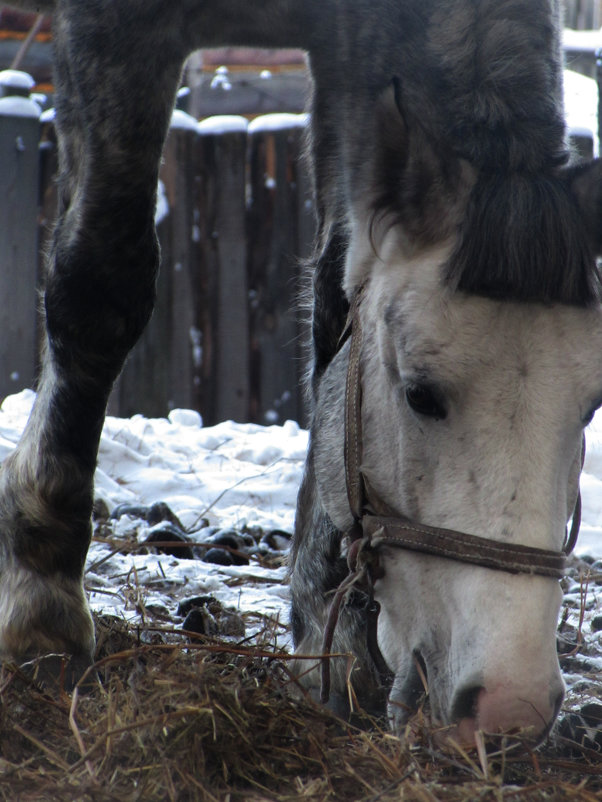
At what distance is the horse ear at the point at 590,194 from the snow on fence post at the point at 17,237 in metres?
5.41

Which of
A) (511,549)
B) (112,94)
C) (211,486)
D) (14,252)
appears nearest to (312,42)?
(112,94)

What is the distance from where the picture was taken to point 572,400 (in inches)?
82.7

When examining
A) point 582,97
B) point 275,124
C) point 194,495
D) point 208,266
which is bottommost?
point 194,495

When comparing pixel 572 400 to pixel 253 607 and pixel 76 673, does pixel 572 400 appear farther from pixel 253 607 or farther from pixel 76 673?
pixel 253 607

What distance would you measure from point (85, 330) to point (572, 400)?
1.46 m

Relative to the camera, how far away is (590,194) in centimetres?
227

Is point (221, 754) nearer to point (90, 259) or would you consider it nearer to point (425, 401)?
point (425, 401)

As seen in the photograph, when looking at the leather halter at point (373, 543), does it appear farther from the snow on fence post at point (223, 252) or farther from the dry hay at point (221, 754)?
the snow on fence post at point (223, 252)

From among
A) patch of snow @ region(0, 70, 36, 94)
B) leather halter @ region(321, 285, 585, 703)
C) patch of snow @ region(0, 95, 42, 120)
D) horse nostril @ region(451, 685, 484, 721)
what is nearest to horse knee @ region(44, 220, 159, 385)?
leather halter @ region(321, 285, 585, 703)

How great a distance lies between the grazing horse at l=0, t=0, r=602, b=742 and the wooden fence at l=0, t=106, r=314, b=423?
4.00 m

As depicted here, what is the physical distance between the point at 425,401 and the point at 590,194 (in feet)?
1.98

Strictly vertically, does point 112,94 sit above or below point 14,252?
above

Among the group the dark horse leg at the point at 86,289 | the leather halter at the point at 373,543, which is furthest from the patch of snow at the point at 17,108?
the leather halter at the point at 373,543

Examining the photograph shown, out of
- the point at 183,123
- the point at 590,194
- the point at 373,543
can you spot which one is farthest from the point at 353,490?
the point at 183,123
